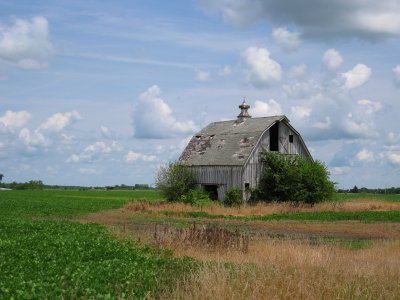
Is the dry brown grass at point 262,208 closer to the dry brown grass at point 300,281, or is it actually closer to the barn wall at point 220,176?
the barn wall at point 220,176

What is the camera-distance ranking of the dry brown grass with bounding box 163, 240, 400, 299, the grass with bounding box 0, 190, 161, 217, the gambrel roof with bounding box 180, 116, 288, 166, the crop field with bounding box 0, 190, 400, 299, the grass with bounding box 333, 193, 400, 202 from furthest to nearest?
1. the grass with bounding box 333, 193, 400, 202
2. the gambrel roof with bounding box 180, 116, 288, 166
3. the grass with bounding box 0, 190, 161, 217
4. the crop field with bounding box 0, 190, 400, 299
5. the dry brown grass with bounding box 163, 240, 400, 299

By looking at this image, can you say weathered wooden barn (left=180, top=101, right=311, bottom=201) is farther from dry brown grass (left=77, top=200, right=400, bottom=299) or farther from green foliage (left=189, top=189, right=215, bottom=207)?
dry brown grass (left=77, top=200, right=400, bottom=299)

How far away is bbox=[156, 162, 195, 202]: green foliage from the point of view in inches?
1949

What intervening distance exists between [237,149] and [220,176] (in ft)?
8.86

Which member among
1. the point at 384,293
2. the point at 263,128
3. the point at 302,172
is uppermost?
the point at 263,128

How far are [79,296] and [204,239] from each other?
8.53 metres

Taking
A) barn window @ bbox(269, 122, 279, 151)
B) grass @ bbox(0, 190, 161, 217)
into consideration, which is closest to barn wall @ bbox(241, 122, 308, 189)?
barn window @ bbox(269, 122, 279, 151)

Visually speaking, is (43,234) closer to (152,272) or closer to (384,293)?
(152,272)

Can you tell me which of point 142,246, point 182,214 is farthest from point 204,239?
point 182,214

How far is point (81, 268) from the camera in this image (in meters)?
13.9

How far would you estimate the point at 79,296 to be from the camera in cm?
1127

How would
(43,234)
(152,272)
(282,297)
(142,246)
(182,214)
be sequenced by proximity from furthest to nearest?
(182,214) → (43,234) → (142,246) → (152,272) → (282,297)

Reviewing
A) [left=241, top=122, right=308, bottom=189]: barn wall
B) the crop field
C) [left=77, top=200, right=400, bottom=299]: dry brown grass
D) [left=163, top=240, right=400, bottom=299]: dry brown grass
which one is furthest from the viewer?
[left=241, top=122, right=308, bottom=189]: barn wall

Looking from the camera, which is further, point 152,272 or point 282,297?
point 152,272
